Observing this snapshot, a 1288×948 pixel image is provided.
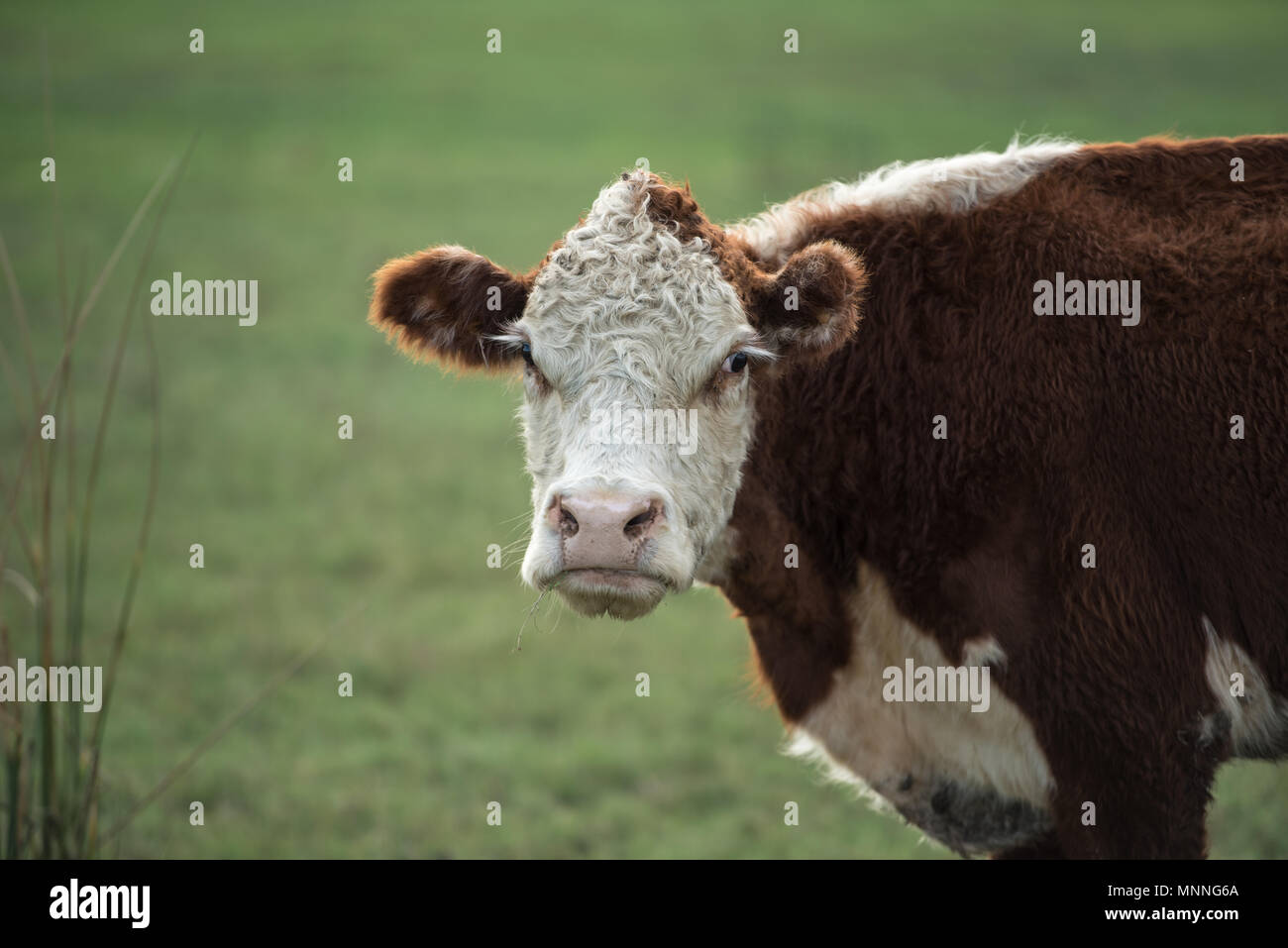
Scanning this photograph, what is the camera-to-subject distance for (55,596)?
33.7 ft

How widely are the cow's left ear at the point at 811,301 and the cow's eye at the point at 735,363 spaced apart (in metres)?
0.16

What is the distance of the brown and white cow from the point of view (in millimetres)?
4055

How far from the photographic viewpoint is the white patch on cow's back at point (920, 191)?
181 inches

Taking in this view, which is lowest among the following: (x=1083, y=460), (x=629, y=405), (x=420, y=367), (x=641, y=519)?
(x=641, y=519)

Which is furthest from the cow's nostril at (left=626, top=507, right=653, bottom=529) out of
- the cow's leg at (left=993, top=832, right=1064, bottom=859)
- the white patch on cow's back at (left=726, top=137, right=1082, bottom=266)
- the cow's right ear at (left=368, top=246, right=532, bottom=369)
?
the cow's leg at (left=993, top=832, right=1064, bottom=859)

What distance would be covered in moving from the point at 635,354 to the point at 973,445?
46.4 inches

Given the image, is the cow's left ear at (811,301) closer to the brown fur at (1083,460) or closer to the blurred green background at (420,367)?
the brown fur at (1083,460)

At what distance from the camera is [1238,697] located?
416 centimetres

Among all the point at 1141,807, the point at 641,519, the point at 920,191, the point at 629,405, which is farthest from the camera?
the point at 920,191

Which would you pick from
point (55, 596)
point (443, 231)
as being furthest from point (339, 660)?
point (443, 231)

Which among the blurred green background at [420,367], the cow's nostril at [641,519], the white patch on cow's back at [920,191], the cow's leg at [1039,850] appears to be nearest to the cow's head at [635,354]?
the cow's nostril at [641,519]

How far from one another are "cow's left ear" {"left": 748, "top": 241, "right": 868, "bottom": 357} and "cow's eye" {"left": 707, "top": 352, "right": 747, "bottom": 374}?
0.52ft

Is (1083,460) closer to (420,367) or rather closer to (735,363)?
(735,363)

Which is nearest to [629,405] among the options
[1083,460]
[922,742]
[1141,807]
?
[1083,460]
